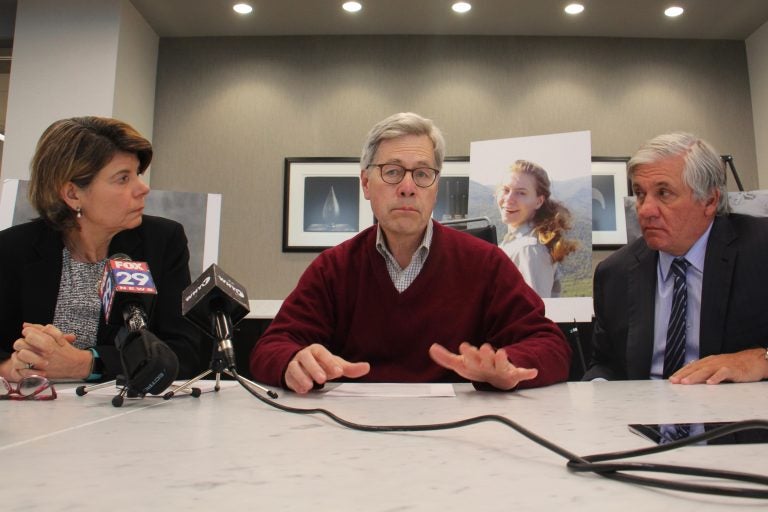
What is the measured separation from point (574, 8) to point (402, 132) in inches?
117

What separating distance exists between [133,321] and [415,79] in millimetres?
3810

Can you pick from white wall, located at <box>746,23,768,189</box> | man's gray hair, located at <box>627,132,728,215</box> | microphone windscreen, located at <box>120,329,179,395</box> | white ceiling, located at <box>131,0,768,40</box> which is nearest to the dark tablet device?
microphone windscreen, located at <box>120,329,179,395</box>

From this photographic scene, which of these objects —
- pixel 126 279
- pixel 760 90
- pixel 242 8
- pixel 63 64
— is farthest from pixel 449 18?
pixel 126 279

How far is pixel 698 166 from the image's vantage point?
173 cm

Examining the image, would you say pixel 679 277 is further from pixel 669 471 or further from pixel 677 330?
pixel 669 471

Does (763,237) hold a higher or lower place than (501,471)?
higher

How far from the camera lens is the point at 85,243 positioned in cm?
166

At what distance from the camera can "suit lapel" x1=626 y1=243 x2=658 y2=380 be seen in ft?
5.26

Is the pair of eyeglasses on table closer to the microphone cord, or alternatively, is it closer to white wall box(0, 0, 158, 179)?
the microphone cord

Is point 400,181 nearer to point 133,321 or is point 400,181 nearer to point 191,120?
point 133,321

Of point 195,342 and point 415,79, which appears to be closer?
point 195,342

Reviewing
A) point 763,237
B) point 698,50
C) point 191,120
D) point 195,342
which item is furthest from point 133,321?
point 698,50

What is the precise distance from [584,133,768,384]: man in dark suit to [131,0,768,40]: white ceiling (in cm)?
259

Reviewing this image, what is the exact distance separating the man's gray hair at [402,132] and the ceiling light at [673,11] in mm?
3197
